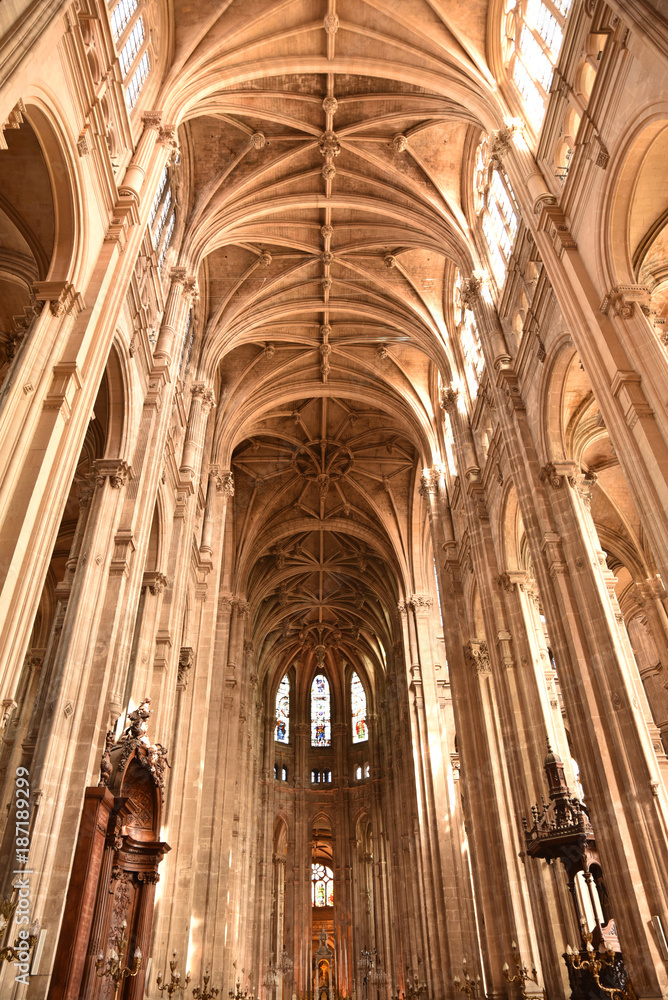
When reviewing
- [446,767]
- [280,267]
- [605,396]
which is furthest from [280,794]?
[605,396]

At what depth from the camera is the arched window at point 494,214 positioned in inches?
716

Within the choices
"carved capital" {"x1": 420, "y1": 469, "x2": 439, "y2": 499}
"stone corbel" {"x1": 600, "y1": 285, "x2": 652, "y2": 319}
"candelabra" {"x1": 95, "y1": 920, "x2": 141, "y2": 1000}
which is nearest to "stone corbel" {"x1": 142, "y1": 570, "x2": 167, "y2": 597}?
"candelabra" {"x1": 95, "y1": 920, "x2": 141, "y2": 1000}

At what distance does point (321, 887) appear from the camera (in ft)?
149

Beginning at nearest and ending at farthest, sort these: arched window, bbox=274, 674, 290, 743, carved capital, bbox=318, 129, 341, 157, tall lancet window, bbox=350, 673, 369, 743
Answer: carved capital, bbox=318, 129, 341, 157
arched window, bbox=274, 674, 290, 743
tall lancet window, bbox=350, 673, 369, 743

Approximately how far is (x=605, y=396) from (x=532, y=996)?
37.9ft

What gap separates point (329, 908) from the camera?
44469 millimetres

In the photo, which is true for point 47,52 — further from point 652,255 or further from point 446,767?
point 446,767

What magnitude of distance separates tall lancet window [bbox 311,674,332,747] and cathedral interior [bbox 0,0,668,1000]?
1066cm

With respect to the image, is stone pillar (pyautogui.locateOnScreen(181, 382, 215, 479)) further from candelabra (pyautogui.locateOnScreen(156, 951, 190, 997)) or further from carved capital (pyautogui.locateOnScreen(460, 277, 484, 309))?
candelabra (pyautogui.locateOnScreen(156, 951, 190, 997))

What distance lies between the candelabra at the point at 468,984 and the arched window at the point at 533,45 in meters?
19.4

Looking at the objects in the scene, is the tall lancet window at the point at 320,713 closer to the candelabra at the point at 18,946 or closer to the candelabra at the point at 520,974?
the candelabra at the point at 520,974

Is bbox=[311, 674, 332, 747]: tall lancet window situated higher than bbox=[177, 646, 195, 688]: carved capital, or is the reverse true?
bbox=[311, 674, 332, 747]: tall lancet window

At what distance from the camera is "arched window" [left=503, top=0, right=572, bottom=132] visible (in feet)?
47.9

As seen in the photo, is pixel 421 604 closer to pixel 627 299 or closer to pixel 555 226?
pixel 555 226
